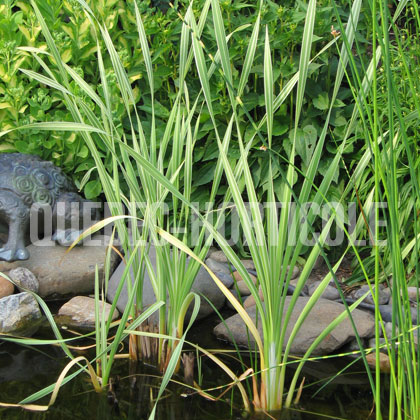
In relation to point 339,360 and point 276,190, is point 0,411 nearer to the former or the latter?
point 339,360

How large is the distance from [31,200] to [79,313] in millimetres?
849

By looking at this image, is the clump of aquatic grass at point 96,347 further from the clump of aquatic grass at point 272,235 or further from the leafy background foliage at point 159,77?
the leafy background foliage at point 159,77

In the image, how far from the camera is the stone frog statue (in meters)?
3.54

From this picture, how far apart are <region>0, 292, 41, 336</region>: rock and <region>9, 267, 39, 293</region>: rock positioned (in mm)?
331

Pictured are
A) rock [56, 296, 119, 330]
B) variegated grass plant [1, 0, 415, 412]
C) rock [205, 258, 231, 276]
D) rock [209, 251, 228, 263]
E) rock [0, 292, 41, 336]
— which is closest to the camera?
variegated grass plant [1, 0, 415, 412]

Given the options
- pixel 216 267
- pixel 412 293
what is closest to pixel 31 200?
pixel 216 267

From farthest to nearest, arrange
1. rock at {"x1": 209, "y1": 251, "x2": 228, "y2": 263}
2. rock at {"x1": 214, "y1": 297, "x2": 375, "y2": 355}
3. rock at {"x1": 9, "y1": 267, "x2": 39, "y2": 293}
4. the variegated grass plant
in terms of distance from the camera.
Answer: rock at {"x1": 209, "y1": 251, "x2": 228, "y2": 263} → rock at {"x1": 9, "y1": 267, "x2": 39, "y2": 293} → rock at {"x1": 214, "y1": 297, "x2": 375, "y2": 355} → the variegated grass plant

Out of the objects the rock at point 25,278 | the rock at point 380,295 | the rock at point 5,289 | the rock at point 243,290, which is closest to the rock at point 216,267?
the rock at point 243,290

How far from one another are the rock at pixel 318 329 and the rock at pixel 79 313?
63 cm

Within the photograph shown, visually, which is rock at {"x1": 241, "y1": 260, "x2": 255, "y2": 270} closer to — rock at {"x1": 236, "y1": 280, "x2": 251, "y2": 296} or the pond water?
rock at {"x1": 236, "y1": 280, "x2": 251, "y2": 296}

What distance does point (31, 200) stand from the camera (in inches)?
143

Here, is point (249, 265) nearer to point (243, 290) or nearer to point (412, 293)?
point (243, 290)

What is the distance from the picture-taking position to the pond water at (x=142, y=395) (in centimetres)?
220

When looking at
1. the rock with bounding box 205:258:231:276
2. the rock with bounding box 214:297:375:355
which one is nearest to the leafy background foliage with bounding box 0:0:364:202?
the rock with bounding box 205:258:231:276
